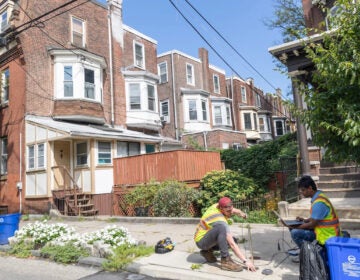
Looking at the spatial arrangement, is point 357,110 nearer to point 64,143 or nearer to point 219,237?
point 219,237

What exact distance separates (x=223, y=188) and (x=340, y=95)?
308 inches

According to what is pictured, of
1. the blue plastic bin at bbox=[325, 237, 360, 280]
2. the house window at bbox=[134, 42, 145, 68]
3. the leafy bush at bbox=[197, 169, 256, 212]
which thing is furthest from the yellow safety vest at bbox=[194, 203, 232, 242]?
the house window at bbox=[134, 42, 145, 68]

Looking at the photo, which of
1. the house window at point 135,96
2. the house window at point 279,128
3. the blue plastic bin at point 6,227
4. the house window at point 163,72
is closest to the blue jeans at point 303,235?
the blue plastic bin at point 6,227

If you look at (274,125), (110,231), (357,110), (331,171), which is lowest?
(110,231)

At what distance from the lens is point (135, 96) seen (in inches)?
893

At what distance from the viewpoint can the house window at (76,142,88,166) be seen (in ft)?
54.9

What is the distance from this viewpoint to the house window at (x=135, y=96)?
2256 cm

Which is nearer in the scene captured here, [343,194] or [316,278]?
[316,278]

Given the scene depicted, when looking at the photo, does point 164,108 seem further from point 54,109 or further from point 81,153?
point 81,153

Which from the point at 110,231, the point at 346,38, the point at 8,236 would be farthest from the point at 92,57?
the point at 346,38

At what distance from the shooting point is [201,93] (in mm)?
30891

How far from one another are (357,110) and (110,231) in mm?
5876

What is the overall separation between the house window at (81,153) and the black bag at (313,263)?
14.0 meters

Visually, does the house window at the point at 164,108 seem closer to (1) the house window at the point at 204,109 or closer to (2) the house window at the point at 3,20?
(1) the house window at the point at 204,109
